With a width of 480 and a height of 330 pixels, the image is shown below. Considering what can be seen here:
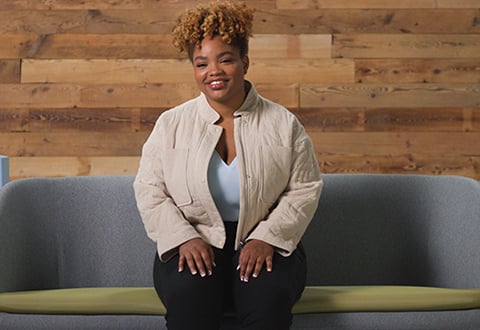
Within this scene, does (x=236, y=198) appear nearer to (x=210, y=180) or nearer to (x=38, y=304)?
(x=210, y=180)

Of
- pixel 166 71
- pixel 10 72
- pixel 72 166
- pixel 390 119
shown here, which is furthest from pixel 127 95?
pixel 390 119

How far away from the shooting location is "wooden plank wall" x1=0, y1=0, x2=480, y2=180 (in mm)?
3582

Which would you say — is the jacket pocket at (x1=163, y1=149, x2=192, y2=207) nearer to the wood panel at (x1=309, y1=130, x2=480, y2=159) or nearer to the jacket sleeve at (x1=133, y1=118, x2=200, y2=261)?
the jacket sleeve at (x1=133, y1=118, x2=200, y2=261)

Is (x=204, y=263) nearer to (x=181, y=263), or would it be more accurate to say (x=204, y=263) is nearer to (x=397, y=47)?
(x=181, y=263)

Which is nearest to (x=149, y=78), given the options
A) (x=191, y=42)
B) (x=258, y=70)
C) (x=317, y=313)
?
(x=258, y=70)

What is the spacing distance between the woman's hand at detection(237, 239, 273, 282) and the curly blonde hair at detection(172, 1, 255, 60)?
1.64ft

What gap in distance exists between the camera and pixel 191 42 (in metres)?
2.06

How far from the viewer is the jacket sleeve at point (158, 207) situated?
1.97 meters

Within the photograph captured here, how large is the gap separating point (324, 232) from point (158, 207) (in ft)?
2.26

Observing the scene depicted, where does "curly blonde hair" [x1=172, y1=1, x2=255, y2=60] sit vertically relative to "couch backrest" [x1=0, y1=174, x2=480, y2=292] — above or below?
above

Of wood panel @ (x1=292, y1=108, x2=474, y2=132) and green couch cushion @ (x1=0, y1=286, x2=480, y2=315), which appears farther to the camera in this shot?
wood panel @ (x1=292, y1=108, x2=474, y2=132)

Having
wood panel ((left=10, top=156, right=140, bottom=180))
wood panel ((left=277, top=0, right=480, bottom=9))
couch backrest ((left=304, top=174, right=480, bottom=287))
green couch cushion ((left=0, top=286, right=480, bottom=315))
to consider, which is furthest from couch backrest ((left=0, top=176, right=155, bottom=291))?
wood panel ((left=277, top=0, right=480, bottom=9))

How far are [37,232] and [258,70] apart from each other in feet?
4.76

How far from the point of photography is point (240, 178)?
2.02 m
